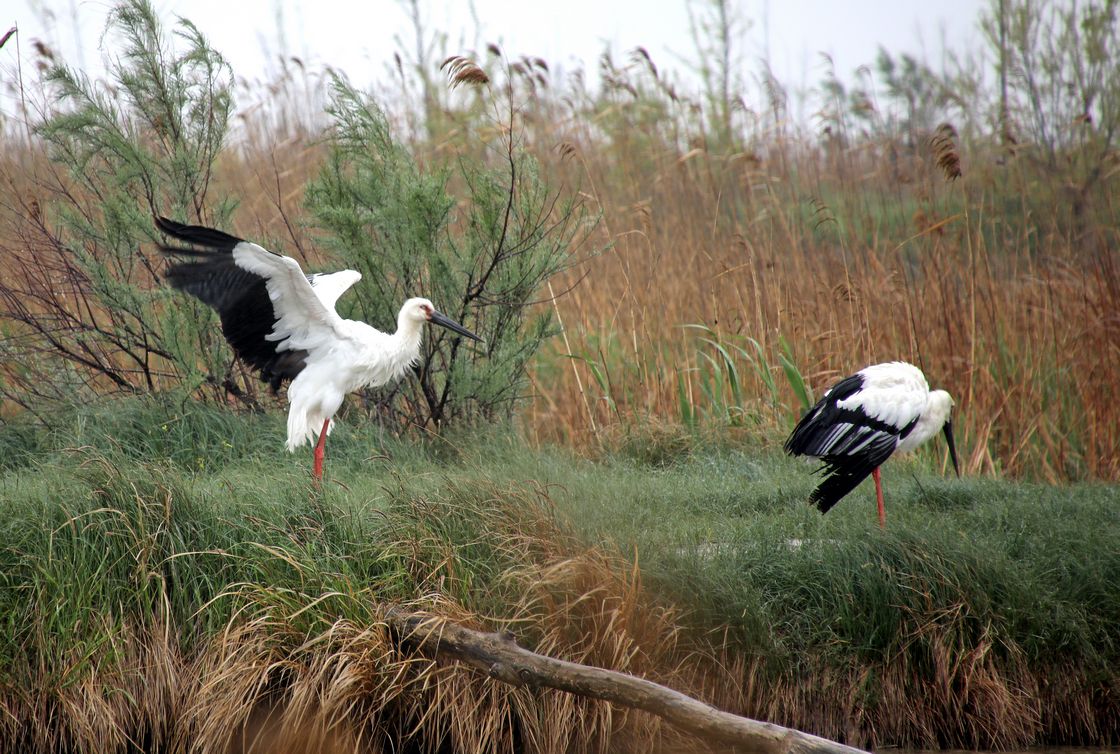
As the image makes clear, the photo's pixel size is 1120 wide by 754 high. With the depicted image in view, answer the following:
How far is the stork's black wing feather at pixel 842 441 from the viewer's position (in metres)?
5.36

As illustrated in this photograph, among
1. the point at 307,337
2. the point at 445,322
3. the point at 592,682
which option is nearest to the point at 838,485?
the point at 592,682

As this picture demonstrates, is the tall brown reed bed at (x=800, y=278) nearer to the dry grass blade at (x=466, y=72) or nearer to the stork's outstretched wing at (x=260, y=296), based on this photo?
the dry grass blade at (x=466, y=72)

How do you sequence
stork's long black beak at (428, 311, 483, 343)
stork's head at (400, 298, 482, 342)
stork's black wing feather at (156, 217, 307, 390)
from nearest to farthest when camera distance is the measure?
stork's black wing feather at (156, 217, 307, 390) → stork's head at (400, 298, 482, 342) → stork's long black beak at (428, 311, 483, 343)

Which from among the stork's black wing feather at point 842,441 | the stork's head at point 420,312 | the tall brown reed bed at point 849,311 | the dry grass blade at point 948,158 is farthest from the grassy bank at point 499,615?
the dry grass blade at point 948,158

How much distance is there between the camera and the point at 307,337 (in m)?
6.26

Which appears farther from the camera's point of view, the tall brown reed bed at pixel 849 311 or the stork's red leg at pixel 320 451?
the tall brown reed bed at pixel 849 311

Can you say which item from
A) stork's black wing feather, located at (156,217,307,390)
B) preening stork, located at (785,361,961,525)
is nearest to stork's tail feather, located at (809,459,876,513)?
preening stork, located at (785,361,961,525)

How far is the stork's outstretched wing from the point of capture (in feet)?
17.7

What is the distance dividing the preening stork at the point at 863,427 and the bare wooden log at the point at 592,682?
6.41ft

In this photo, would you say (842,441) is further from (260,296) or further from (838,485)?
(260,296)

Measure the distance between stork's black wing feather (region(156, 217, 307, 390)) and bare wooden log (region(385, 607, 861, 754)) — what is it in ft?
6.95

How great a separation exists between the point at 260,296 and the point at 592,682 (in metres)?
3.09

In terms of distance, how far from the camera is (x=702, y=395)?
8328mm

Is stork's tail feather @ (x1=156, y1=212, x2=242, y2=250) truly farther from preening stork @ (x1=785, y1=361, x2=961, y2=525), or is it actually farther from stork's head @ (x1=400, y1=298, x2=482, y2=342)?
preening stork @ (x1=785, y1=361, x2=961, y2=525)
